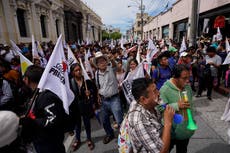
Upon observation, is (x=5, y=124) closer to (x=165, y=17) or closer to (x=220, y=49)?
(x=220, y=49)

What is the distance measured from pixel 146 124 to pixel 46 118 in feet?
3.49

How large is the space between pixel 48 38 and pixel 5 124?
21.5m

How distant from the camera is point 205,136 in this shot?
138 inches

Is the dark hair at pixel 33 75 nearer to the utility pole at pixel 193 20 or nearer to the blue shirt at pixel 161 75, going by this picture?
the blue shirt at pixel 161 75

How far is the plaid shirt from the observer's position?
134 centimetres

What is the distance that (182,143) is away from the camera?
2.23m

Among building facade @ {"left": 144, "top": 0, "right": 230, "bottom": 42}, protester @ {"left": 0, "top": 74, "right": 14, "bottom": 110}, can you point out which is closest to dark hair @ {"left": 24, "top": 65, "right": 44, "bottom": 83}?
protester @ {"left": 0, "top": 74, "right": 14, "bottom": 110}

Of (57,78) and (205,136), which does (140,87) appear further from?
(205,136)

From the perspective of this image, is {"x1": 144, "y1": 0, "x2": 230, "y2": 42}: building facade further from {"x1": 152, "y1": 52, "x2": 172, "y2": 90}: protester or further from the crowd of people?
the crowd of people

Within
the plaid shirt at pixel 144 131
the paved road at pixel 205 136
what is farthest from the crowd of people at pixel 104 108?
the paved road at pixel 205 136

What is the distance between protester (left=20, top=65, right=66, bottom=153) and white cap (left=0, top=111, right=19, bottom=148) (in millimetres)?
454

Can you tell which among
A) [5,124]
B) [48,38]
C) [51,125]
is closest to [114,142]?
[51,125]

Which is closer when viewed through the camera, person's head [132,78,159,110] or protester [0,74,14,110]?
person's head [132,78,159,110]

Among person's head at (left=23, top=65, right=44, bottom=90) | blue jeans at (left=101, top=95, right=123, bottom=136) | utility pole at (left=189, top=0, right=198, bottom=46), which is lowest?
blue jeans at (left=101, top=95, right=123, bottom=136)
